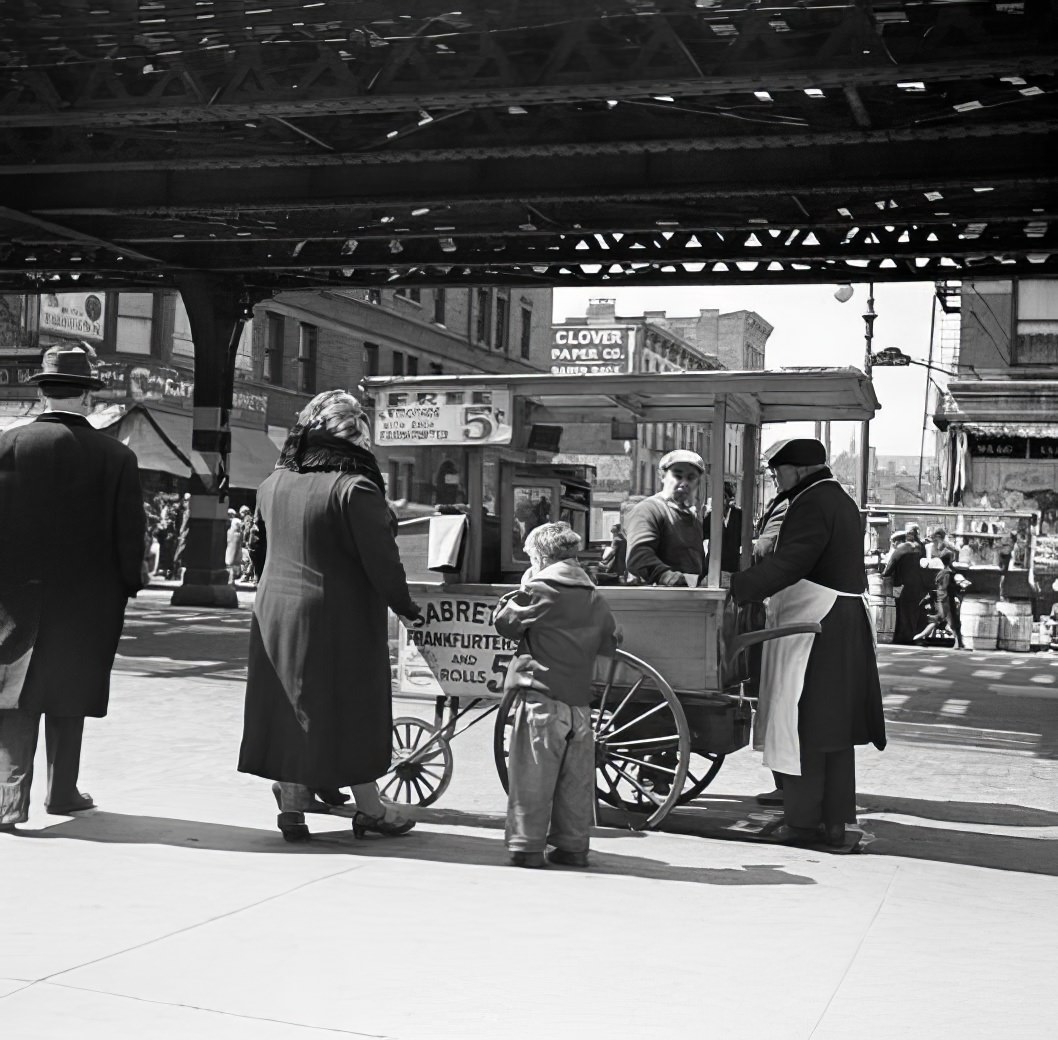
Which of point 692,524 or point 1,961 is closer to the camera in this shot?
point 1,961

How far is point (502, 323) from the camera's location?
57406 mm

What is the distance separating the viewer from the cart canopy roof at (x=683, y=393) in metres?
7.66

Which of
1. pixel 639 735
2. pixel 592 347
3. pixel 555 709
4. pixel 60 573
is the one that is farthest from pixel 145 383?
pixel 592 347

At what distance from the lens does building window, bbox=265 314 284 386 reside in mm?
42081

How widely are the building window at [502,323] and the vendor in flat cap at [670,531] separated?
4846 centimetres

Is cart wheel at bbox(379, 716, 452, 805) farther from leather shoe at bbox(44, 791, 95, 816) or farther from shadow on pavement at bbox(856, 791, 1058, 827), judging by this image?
shadow on pavement at bbox(856, 791, 1058, 827)

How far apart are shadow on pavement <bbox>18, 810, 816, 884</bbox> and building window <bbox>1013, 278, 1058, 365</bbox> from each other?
3077 cm

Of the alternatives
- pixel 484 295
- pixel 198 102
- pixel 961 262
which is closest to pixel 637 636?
pixel 198 102

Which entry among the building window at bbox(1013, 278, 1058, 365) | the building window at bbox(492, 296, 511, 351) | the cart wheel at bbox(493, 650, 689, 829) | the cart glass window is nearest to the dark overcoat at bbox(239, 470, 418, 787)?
the cart wheel at bbox(493, 650, 689, 829)

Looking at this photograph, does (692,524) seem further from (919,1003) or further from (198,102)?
(198,102)

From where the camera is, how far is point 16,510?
720cm

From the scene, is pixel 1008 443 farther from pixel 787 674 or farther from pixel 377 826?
pixel 377 826

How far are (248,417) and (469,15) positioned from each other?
2937cm

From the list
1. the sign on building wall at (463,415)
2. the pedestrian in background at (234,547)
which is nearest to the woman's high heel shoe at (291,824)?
the sign on building wall at (463,415)
